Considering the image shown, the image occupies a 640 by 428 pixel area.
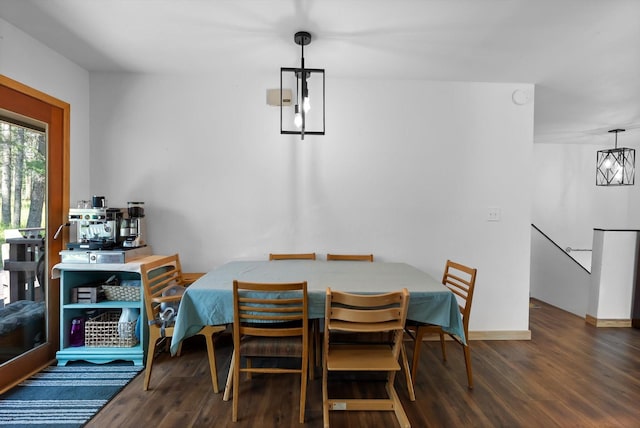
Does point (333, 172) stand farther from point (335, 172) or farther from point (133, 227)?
point (133, 227)

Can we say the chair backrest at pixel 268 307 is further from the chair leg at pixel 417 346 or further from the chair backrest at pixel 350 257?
the chair backrest at pixel 350 257

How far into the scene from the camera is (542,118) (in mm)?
4379

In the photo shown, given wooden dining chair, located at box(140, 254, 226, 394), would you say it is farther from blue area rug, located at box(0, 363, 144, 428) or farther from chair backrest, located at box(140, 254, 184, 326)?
blue area rug, located at box(0, 363, 144, 428)

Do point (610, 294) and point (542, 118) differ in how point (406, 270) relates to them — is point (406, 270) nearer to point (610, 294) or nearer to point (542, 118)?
point (610, 294)

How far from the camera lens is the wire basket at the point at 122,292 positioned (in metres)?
2.65

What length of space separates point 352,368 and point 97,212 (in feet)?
7.57

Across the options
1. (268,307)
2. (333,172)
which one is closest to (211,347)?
(268,307)

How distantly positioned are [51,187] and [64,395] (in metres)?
1.59

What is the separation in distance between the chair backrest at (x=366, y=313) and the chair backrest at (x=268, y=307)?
16cm

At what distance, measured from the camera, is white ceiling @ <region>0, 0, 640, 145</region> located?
2.05m

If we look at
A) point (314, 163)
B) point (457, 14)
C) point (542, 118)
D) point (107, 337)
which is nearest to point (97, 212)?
point (107, 337)

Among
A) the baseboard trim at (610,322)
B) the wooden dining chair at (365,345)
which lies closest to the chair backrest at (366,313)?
the wooden dining chair at (365,345)

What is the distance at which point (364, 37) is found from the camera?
2393 millimetres

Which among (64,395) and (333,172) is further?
(333,172)
